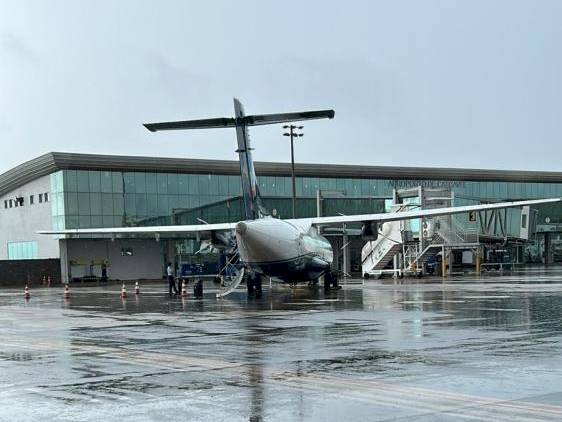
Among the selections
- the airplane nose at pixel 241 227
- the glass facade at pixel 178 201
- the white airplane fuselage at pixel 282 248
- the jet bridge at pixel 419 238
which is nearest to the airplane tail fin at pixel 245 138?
the white airplane fuselage at pixel 282 248

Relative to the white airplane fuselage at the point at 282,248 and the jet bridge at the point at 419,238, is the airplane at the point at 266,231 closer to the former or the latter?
the white airplane fuselage at the point at 282,248

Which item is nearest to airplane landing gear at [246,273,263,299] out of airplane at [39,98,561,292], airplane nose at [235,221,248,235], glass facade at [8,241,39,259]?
airplane at [39,98,561,292]

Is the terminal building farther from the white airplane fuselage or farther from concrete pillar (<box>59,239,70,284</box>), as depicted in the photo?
the white airplane fuselage

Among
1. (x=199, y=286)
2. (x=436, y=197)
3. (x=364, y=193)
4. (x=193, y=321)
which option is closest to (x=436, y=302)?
(x=193, y=321)

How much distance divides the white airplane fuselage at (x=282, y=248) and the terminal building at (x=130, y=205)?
30.9 metres

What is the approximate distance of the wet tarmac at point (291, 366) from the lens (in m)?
9.54

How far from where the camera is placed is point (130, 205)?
252ft

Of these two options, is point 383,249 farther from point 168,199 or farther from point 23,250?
point 23,250

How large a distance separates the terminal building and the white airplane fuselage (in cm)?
3093

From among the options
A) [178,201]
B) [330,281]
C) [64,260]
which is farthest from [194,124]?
[178,201]

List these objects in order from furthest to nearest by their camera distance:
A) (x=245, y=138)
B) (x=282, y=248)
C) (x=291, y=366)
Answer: (x=245, y=138) → (x=282, y=248) → (x=291, y=366)

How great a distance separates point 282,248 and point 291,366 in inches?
835

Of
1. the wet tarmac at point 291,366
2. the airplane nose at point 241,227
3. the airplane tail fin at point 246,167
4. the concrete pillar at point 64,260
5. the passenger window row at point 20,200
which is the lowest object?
the wet tarmac at point 291,366

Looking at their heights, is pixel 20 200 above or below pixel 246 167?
above
